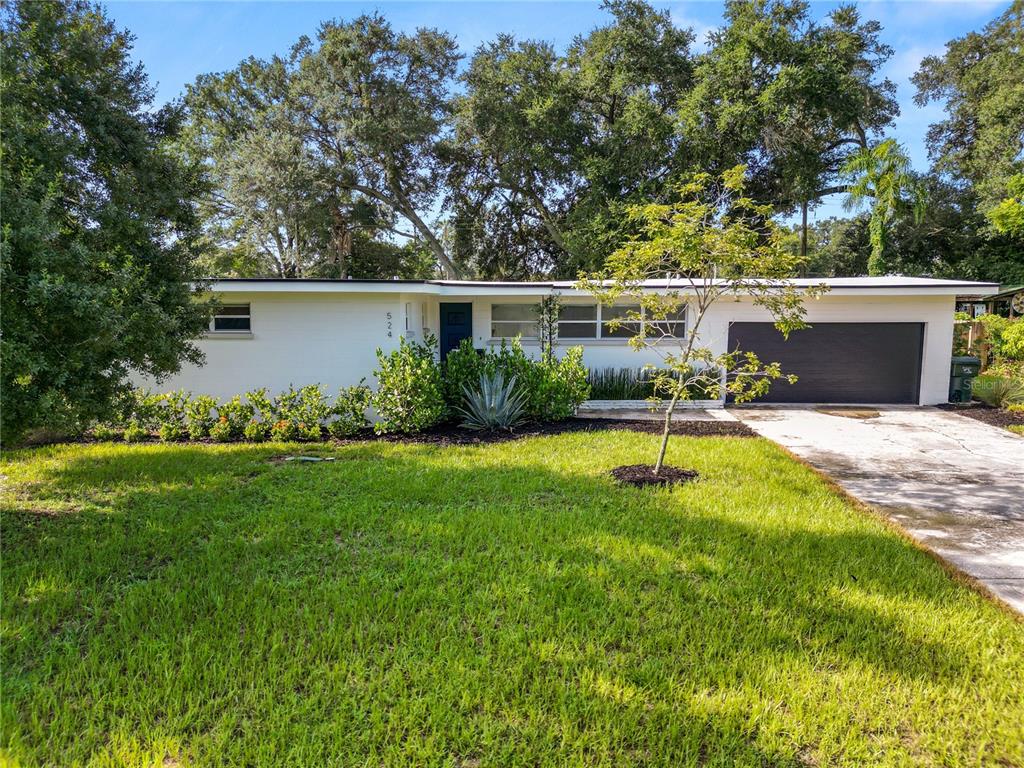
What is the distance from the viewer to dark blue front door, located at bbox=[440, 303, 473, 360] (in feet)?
39.5

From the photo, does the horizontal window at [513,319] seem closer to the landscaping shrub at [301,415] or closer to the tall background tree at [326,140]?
the landscaping shrub at [301,415]

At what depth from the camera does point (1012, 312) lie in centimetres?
1516

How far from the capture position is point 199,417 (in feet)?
26.5

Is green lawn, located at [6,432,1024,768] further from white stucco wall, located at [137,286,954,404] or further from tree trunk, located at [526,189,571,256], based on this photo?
tree trunk, located at [526,189,571,256]

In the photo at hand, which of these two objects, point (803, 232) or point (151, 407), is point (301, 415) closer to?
point (151, 407)

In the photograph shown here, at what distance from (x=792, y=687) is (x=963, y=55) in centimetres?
2825

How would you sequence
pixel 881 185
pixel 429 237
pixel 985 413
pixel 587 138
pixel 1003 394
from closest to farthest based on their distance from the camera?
pixel 985 413
pixel 1003 394
pixel 881 185
pixel 587 138
pixel 429 237

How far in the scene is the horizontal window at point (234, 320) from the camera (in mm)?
9102

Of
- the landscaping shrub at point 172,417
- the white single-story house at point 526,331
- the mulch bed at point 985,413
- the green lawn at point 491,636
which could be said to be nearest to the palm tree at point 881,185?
the white single-story house at point 526,331

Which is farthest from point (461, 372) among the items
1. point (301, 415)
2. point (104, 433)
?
point (104, 433)

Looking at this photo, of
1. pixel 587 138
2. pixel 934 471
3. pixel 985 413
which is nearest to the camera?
pixel 934 471

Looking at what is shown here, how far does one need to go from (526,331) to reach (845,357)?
21.9 ft

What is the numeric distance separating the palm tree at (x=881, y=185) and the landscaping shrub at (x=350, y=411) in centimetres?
1631

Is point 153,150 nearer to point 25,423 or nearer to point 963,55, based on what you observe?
point 25,423
